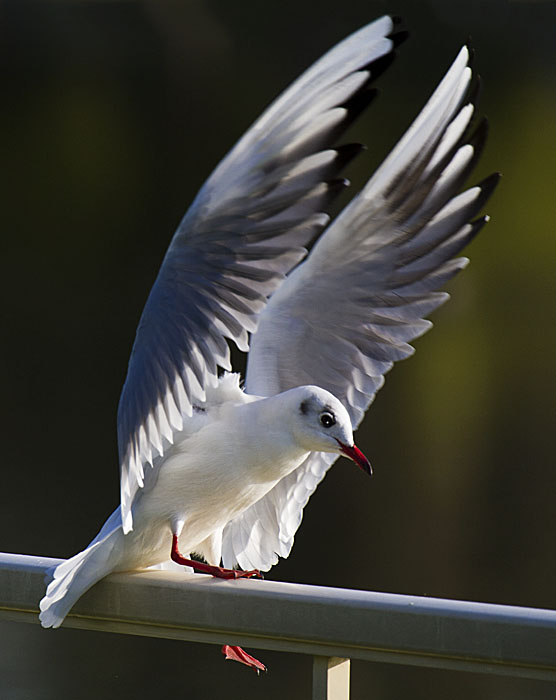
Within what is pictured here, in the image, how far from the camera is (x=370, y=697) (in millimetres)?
2766

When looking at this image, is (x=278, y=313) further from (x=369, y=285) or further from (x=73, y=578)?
(x=73, y=578)

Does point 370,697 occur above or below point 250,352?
below

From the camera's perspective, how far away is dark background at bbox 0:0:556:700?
3.07m

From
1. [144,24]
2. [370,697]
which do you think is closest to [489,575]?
[370,697]

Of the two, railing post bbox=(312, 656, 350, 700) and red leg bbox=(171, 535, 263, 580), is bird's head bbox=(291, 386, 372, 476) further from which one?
railing post bbox=(312, 656, 350, 700)

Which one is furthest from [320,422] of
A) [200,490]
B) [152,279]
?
[152,279]

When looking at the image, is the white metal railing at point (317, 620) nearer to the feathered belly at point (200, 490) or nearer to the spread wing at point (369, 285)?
the feathered belly at point (200, 490)

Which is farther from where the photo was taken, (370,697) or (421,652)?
(370,697)

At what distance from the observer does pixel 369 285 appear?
1327mm

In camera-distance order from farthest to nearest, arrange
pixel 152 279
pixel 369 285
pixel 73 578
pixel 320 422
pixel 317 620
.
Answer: pixel 152 279 → pixel 369 285 → pixel 320 422 → pixel 73 578 → pixel 317 620

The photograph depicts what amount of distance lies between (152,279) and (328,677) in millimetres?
4891

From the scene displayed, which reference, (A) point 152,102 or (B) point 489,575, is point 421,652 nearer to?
(B) point 489,575

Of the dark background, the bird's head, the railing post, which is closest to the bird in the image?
the bird's head

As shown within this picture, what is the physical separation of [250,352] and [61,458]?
281 cm
